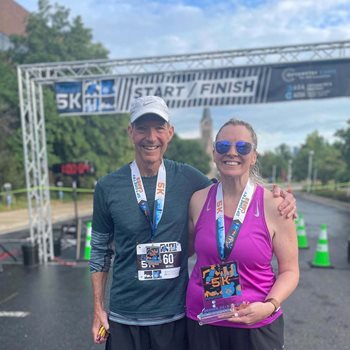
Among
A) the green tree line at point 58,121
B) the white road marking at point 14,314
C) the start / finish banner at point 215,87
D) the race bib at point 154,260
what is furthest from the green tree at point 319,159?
the race bib at point 154,260

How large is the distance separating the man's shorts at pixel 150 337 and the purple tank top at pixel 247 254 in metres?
0.16

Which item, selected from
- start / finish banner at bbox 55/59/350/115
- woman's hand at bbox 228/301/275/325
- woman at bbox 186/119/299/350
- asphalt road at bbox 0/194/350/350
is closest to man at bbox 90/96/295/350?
woman at bbox 186/119/299/350

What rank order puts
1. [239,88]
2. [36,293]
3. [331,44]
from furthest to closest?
[239,88] < [331,44] < [36,293]

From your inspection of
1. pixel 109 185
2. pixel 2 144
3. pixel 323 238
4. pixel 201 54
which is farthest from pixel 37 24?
pixel 109 185

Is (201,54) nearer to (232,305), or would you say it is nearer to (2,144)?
(232,305)

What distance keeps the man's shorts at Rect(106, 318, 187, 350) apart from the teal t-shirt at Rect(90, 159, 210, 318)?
0.08 m

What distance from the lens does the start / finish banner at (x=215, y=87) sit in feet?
22.3

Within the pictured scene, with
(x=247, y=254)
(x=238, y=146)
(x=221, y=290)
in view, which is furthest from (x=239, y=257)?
(x=238, y=146)

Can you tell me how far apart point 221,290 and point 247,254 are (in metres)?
0.23

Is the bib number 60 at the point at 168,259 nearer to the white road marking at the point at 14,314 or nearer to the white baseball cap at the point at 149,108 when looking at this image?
the white baseball cap at the point at 149,108

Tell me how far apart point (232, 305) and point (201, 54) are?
5.94 m

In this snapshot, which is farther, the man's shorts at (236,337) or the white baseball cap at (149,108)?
the white baseball cap at (149,108)

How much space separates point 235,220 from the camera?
1897mm

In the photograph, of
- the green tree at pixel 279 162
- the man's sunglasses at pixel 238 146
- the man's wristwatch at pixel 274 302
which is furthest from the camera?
the green tree at pixel 279 162
